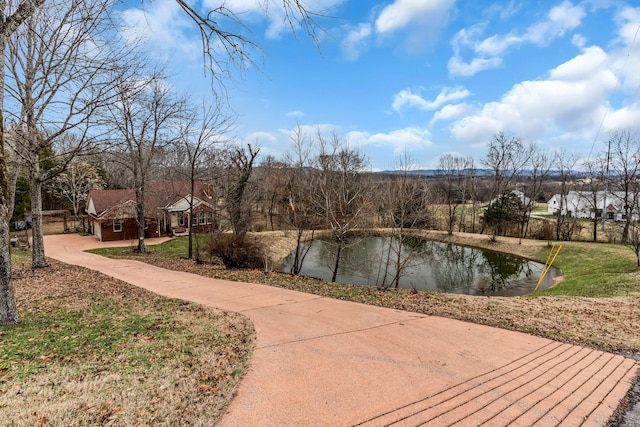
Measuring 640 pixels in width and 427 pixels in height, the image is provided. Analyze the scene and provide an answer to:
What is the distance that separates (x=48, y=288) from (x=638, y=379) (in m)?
12.6

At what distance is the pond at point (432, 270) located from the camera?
54.6 feet

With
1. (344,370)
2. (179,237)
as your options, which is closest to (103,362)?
(344,370)

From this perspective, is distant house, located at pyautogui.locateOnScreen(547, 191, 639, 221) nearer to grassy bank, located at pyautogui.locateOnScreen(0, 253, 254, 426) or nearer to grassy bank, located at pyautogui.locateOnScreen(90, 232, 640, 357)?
grassy bank, located at pyautogui.locateOnScreen(90, 232, 640, 357)


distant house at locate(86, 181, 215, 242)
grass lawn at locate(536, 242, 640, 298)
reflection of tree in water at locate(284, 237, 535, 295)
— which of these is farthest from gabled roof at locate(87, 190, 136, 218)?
grass lawn at locate(536, 242, 640, 298)

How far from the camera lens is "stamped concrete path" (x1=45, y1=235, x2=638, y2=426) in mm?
3467

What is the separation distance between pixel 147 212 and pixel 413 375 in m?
26.3

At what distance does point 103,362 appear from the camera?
4.21 m

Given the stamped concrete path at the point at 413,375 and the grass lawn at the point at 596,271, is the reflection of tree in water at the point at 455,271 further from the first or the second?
the stamped concrete path at the point at 413,375

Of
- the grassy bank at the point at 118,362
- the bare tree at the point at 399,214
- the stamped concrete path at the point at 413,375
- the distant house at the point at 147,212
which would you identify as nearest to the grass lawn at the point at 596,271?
the bare tree at the point at 399,214

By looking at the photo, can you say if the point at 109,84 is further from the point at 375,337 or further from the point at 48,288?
the point at 375,337

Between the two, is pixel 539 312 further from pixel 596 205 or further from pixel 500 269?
pixel 596 205

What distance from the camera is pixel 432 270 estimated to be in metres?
20.2

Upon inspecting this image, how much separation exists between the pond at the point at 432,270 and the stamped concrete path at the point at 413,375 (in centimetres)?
772

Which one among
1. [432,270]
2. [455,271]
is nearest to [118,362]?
[432,270]
